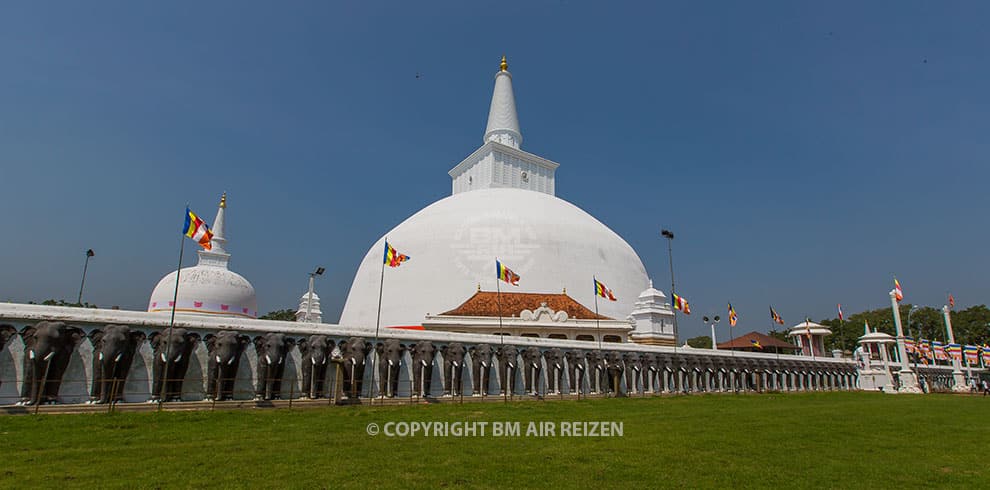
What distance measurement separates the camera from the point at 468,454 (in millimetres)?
9703

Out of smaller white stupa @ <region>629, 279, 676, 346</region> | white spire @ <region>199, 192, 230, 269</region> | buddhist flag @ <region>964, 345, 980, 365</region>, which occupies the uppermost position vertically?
white spire @ <region>199, 192, 230, 269</region>

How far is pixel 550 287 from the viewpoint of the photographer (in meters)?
41.5

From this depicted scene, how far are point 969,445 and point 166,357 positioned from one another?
22000 millimetres

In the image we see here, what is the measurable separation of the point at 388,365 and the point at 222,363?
20.6ft

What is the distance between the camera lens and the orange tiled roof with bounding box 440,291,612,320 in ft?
117

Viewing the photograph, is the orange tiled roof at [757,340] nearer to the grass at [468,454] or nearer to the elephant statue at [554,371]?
the elephant statue at [554,371]

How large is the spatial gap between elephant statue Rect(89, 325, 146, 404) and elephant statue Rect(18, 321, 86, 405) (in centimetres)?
82

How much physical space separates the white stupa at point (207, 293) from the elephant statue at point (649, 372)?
24.9 meters

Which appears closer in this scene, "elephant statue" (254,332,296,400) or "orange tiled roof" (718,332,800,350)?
"elephant statue" (254,332,296,400)

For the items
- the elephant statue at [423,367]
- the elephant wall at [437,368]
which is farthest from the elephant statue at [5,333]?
the elephant statue at [423,367]

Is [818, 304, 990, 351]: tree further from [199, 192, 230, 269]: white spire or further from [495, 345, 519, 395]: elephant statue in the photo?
[199, 192, 230, 269]: white spire

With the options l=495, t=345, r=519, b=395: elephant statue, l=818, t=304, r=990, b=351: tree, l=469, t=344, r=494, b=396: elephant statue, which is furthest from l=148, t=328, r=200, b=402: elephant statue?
l=818, t=304, r=990, b=351: tree

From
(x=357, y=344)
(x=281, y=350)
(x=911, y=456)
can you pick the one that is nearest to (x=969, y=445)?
(x=911, y=456)

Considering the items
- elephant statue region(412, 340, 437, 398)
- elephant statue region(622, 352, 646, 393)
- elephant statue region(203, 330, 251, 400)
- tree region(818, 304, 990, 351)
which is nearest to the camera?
elephant statue region(203, 330, 251, 400)
